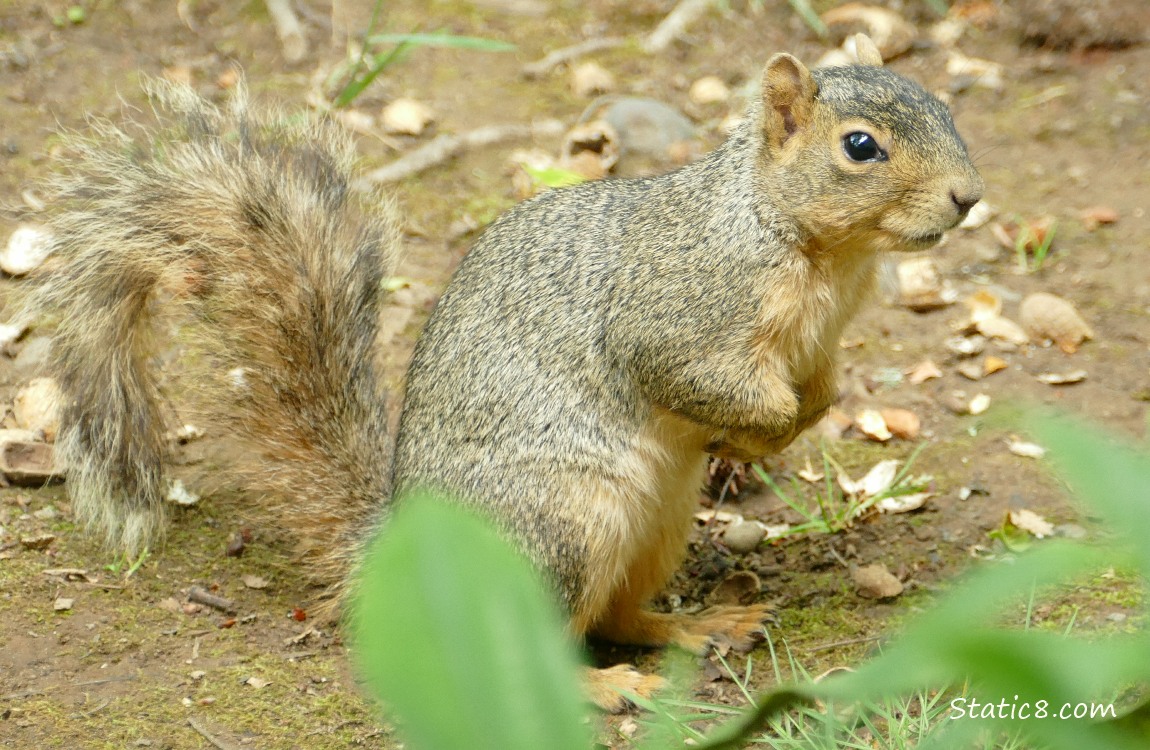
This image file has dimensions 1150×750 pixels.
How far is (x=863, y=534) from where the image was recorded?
3064 millimetres

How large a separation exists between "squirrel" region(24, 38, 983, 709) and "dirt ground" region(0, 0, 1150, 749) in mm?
211

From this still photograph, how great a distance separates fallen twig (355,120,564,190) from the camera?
168 inches

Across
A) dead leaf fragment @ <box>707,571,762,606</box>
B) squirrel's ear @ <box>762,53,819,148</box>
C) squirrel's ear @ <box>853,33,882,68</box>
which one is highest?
squirrel's ear @ <box>853,33,882,68</box>

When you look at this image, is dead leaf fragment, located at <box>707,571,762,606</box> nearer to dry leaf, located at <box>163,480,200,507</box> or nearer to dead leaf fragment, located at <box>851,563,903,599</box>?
dead leaf fragment, located at <box>851,563,903,599</box>

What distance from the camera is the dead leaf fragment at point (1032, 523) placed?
289 cm

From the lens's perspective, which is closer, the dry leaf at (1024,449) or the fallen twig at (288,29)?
the dry leaf at (1024,449)

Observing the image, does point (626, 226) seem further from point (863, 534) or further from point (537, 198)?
point (863, 534)

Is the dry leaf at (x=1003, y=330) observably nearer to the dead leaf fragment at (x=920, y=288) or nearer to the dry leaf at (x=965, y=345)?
the dry leaf at (x=965, y=345)

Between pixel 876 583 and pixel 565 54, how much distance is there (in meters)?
3.06

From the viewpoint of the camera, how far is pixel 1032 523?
9.59ft

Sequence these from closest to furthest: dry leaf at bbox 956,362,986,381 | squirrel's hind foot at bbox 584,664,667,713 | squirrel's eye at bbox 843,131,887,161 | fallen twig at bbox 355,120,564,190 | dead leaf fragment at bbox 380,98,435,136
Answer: squirrel's eye at bbox 843,131,887,161, squirrel's hind foot at bbox 584,664,667,713, dry leaf at bbox 956,362,986,381, fallen twig at bbox 355,120,564,190, dead leaf fragment at bbox 380,98,435,136

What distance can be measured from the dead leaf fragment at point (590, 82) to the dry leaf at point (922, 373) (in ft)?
6.49

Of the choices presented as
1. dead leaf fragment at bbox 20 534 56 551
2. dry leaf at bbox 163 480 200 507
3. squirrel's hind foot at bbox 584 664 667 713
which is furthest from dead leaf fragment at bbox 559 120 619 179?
dead leaf fragment at bbox 20 534 56 551

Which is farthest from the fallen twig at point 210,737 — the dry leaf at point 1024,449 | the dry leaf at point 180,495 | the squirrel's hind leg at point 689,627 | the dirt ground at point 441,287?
the dry leaf at point 1024,449
